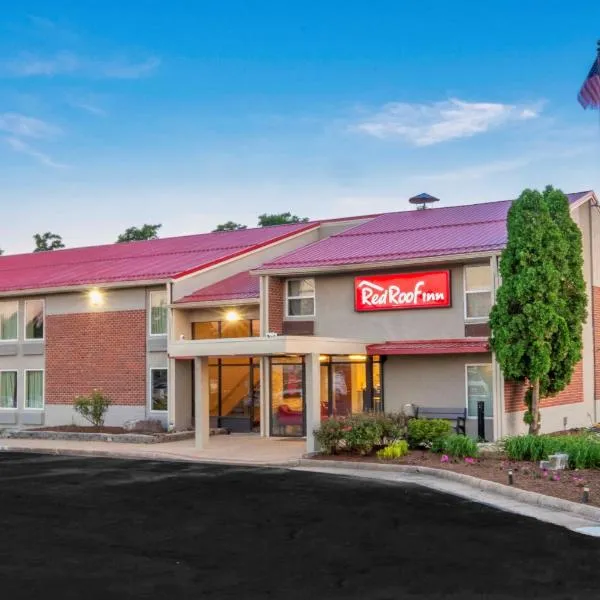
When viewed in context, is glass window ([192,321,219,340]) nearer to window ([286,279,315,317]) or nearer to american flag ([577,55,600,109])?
window ([286,279,315,317])

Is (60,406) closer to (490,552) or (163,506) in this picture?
(163,506)

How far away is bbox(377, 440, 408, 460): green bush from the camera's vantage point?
→ 1991cm

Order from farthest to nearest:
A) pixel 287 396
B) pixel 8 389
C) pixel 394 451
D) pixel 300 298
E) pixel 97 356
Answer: pixel 8 389 → pixel 97 356 → pixel 300 298 → pixel 287 396 → pixel 394 451

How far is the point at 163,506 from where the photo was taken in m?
14.7

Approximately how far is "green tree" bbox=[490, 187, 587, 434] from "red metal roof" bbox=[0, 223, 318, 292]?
11272 millimetres

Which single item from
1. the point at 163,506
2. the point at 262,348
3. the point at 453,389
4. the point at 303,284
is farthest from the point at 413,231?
the point at 163,506

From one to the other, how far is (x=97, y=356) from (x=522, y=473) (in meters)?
17.4

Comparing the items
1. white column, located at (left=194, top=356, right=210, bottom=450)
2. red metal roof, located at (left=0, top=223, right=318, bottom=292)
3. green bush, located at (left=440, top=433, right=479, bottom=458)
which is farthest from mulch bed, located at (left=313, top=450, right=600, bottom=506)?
red metal roof, located at (left=0, top=223, right=318, bottom=292)

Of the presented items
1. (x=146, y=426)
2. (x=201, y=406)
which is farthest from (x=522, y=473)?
(x=146, y=426)

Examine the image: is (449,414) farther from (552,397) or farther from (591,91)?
(591,91)

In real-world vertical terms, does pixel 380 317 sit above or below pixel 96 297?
below

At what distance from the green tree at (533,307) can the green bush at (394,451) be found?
13.3ft

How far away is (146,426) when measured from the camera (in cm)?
Answer: 2781

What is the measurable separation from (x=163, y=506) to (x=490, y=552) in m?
6.13
